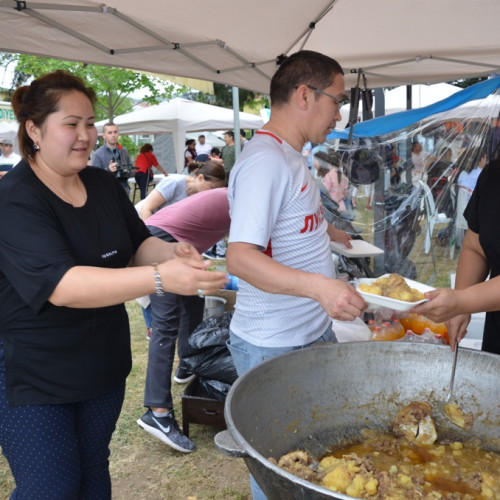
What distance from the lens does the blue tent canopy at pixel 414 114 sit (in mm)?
4285

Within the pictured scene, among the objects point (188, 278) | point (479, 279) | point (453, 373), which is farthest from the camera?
point (479, 279)

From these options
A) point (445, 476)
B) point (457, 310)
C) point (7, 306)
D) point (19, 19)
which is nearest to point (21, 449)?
point (7, 306)

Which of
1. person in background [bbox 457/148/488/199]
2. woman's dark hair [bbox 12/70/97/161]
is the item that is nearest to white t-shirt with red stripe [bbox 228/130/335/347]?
woman's dark hair [bbox 12/70/97/161]

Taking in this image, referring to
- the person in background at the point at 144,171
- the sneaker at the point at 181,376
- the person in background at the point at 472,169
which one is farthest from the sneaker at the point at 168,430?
the person in background at the point at 144,171

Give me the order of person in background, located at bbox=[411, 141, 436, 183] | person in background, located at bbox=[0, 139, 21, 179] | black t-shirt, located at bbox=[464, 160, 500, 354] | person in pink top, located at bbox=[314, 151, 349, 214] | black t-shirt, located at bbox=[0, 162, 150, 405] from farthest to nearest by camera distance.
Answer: person in background, located at bbox=[0, 139, 21, 179] < person in pink top, located at bbox=[314, 151, 349, 214] < person in background, located at bbox=[411, 141, 436, 183] < black t-shirt, located at bbox=[464, 160, 500, 354] < black t-shirt, located at bbox=[0, 162, 150, 405]

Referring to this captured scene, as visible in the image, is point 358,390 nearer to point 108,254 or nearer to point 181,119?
point 108,254

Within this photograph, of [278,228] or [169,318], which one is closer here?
[278,228]

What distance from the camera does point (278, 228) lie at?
1899mm

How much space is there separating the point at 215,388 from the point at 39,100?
2.19 meters

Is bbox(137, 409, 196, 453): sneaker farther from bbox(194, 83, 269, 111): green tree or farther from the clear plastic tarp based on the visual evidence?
bbox(194, 83, 269, 111): green tree

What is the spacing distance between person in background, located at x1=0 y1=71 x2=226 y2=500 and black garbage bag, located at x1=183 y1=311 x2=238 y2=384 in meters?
1.46

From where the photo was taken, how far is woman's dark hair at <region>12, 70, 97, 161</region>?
1719 millimetres

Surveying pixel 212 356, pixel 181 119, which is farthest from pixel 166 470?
pixel 181 119

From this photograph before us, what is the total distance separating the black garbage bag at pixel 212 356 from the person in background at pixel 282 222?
1.29 m
